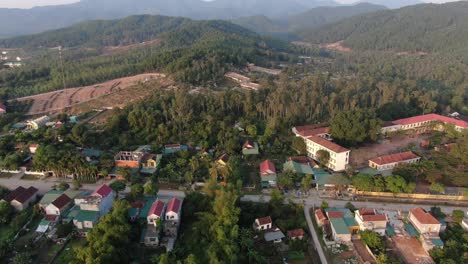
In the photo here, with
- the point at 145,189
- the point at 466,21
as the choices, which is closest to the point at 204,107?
the point at 145,189

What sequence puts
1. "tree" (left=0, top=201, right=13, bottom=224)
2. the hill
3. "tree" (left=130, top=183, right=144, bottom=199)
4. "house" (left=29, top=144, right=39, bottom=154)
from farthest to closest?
the hill
"house" (left=29, top=144, right=39, bottom=154)
"tree" (left=130, top=183, right=144, bottom=199)
"tree" (left=0, top=201, right=13, bottom=224)

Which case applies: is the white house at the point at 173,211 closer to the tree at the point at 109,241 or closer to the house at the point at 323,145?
the tree at the point at 109,241

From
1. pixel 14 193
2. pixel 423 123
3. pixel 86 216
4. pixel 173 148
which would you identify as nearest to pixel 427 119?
pixel 423 123

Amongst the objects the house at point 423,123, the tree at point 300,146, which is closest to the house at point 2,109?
the tree at point 300,146

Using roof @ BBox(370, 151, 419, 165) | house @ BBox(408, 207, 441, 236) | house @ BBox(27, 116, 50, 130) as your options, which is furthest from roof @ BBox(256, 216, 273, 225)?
house @ BBox(27, 116, 50, 130)

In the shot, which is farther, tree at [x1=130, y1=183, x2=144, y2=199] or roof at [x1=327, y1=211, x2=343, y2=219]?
tree at [x1=130, y1=183, x2=144, y2=199]

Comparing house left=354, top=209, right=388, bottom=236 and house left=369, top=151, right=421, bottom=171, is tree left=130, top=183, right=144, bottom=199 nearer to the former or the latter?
house left=354, top=209, right=388, bottom=236

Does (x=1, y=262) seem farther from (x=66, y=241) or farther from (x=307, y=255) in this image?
(x=307, y=255)
